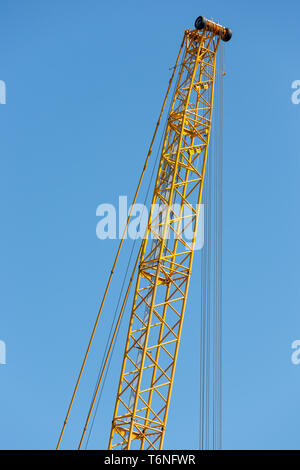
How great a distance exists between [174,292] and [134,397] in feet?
18.1

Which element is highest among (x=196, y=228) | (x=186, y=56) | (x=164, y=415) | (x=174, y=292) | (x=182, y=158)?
(x=186, y=56)

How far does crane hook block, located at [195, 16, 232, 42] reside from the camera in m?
38.6

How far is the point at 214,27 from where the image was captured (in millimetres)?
38969

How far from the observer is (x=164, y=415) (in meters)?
31.5

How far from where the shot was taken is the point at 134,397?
3091 centimetres

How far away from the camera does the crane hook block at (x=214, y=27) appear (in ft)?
127
